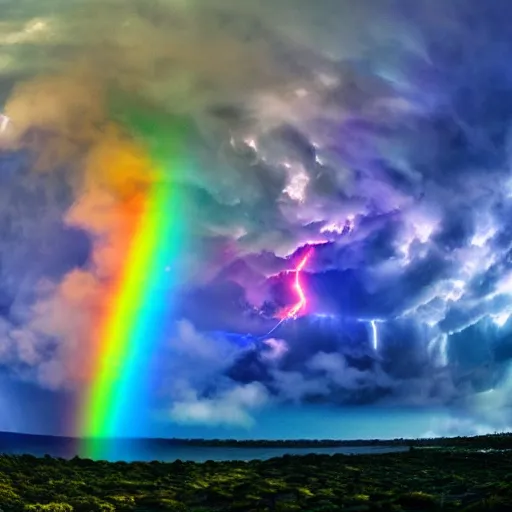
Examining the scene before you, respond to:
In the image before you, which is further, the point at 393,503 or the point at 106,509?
the point at 106,509

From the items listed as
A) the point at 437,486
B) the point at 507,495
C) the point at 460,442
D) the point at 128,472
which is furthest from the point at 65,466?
the point at 460,442

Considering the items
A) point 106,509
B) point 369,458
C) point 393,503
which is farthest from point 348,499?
point 369,458

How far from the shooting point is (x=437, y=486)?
2625 inches

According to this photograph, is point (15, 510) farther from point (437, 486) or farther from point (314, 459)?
point (314, 459)

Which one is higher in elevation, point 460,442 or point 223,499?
point 460,442

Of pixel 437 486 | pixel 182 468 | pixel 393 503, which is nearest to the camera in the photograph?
pixel 393 503

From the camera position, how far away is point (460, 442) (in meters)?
179

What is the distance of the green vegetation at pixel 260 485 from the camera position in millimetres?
54062

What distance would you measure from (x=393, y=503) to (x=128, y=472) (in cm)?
4161

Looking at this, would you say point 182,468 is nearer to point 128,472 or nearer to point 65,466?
point 128,472

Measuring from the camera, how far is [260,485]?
67750 millimetres

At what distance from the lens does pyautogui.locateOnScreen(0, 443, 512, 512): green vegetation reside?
5406 centimetres

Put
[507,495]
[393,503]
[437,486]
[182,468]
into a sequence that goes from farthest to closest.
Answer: [182,468]
[437,486]
[393,503]
[507,495]

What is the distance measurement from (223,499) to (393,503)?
697 inches
